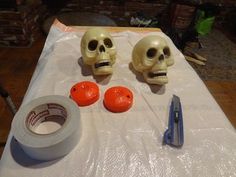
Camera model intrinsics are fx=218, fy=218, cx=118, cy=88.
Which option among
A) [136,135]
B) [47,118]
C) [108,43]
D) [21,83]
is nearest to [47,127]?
[47,118]

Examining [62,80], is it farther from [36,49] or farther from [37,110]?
[36,49]

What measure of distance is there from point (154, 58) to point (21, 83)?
935mm

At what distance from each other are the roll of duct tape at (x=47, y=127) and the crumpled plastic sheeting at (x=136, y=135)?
0.09 feet

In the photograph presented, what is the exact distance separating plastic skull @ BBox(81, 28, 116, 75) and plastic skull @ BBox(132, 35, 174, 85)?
88 mm

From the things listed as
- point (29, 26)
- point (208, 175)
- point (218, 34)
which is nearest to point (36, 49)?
point (29, 26)

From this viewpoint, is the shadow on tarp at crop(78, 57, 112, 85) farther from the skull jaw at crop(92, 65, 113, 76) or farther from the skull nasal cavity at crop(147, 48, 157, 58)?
the skull nasal cavity at crop(147, 48, 157, 58)

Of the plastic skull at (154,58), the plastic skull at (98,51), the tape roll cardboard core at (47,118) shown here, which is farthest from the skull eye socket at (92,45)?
the tape roll cardboard core at (47,118)

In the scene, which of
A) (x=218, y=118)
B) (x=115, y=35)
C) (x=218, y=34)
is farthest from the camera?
(x=218, y=34)

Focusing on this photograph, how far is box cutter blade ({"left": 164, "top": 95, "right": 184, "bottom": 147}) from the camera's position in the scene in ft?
1.52

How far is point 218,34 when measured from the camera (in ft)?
6.73

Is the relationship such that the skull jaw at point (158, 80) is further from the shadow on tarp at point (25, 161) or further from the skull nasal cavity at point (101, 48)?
the shadow on tarp at point (25, 161)

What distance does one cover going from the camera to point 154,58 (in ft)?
1.92

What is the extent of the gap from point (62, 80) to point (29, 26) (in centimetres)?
119

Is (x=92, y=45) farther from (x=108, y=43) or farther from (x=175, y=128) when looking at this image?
(x=175, y=128)
